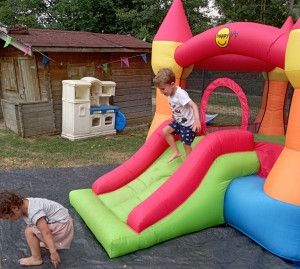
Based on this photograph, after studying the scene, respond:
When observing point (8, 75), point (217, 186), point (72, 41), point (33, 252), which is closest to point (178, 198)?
point (217, 186)

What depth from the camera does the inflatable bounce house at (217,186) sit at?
117 inches

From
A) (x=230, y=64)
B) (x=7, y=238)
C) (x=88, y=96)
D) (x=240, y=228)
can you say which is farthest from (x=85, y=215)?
(x=88, y=96)

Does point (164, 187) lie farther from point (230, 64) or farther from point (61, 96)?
point (61, 96)

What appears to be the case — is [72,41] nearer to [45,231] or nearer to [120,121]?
[120,121]

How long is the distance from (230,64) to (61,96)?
14.4 feet

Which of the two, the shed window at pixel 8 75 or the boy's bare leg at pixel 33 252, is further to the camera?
the shed window at pixel 8 75

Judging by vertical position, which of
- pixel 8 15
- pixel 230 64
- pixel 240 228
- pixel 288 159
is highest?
pixel 8 15

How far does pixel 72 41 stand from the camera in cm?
850

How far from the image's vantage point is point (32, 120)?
8.00 meters

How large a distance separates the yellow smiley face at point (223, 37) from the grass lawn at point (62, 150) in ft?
10.4

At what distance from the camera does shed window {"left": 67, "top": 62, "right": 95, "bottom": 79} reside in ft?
28.1

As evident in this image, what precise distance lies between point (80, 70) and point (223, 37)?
561 centimetres

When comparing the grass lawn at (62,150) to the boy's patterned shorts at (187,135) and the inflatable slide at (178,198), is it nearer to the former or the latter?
the inflatable slide at (178,198)

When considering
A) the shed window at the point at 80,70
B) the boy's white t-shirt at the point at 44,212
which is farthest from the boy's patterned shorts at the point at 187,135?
the shed window at the point at 80,70
